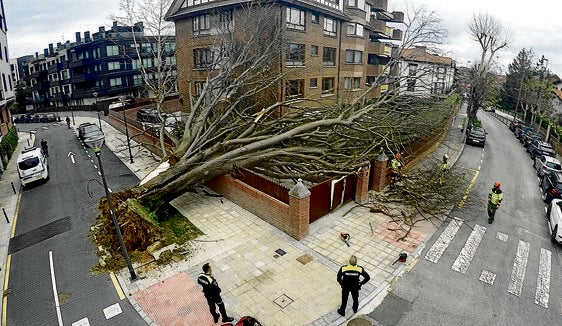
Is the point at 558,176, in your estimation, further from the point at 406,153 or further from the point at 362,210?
the point at 362,210

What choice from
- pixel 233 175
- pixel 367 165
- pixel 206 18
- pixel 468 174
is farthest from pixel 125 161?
pixel 468 174

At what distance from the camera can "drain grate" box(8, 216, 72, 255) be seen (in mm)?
12039

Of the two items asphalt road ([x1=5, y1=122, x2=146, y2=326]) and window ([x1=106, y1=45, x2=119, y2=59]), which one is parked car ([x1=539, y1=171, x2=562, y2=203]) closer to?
asphalt road ([x1=5, y1=122, x2=146, y2=326])

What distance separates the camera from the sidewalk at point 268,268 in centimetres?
849

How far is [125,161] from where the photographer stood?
2164 centimetres

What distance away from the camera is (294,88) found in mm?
26047

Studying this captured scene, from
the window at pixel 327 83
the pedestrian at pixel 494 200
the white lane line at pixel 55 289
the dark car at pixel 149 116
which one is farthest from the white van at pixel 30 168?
the pedestrian at pixel 494 200

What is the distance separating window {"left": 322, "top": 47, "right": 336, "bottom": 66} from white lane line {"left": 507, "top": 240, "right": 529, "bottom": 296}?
21.3 meters

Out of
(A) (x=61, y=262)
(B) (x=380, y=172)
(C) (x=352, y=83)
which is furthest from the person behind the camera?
(C) (x=352, y=83)

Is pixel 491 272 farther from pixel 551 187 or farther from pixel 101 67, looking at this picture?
pixel 101 67

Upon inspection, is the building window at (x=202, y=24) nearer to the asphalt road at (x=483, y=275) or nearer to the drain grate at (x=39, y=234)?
the drain grate at (x=39, y=234)

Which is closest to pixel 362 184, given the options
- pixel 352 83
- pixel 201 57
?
pixel 201 57

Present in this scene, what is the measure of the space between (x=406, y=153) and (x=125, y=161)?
1756cm

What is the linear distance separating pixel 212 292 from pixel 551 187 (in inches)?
682
